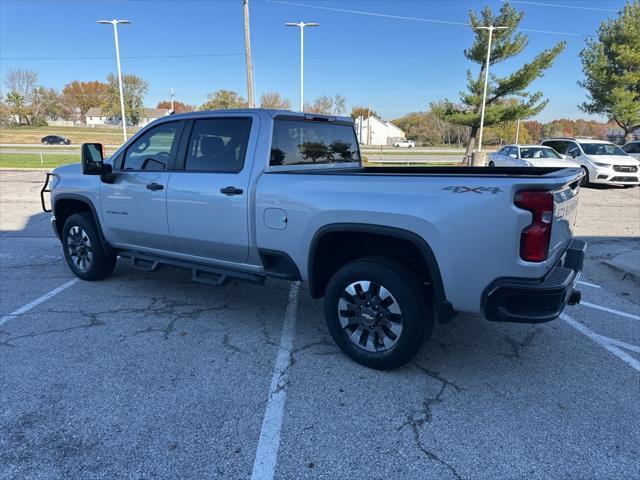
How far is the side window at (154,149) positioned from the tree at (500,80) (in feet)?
84.3

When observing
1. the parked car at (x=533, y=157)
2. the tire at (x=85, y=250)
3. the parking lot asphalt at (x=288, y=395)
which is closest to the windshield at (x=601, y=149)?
the parked car at (x=533, y=157)

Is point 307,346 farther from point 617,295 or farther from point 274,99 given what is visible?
point 274,99

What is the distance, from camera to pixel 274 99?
64.2 m

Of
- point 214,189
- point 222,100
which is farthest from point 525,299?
point 222,100

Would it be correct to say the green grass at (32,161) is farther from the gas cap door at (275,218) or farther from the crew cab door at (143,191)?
the gas cap door at (275,218)

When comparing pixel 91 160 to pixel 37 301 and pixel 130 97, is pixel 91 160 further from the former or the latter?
pixel 130 97

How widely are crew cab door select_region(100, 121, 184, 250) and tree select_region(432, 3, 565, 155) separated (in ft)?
84.3

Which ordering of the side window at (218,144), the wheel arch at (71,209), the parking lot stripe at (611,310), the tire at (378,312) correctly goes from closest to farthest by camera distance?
the tire at (378,312), the side window at (218,144), the parking lot stripe at (611,310), the wheel arch at (71,209)

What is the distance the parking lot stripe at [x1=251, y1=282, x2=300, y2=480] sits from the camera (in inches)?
97.4

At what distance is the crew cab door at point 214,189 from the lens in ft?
13.0

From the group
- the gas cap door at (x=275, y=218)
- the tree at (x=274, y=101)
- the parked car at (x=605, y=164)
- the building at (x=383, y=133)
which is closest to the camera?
the gas cap door at (x=275, y=218)

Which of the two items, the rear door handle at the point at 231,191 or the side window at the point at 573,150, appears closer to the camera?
the rear door handle at the point at 231,191

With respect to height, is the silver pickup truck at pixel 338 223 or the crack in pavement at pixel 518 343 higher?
the silver pickup truck at pixel 338 223

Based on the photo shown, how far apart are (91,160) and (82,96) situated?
436 feet
